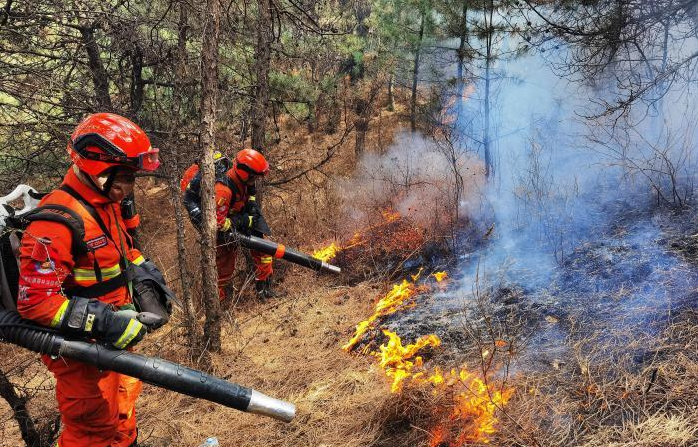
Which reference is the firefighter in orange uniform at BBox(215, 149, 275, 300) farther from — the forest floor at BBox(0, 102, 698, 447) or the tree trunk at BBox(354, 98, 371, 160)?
the tree trunk at BBox(354, 98, 371, 160)

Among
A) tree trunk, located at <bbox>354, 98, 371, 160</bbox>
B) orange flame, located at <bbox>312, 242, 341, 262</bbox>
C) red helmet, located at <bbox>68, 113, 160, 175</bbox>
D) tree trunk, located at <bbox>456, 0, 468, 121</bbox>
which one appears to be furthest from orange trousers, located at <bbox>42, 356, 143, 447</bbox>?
tree trunk, located at <bbox>354, 98, 371, 160</bbox>

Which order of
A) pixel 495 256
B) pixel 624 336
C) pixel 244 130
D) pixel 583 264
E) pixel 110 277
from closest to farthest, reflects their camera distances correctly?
pixel 110 277 < pixel 624 336 < pixel 583 264 < pixel 495 256 < pixel 244 130

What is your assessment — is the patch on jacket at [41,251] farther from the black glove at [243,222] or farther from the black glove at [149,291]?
the black glove at [243,222]

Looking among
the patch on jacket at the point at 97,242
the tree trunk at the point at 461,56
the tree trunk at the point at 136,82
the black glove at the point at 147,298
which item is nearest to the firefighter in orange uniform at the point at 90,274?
the patch on jacket at the point at 97,242

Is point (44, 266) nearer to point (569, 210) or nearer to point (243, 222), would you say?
point (243, 222)

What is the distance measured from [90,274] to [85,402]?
79 centimetres

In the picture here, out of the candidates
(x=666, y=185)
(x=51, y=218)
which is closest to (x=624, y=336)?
(x=666, y=185)

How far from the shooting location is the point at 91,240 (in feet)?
9.29

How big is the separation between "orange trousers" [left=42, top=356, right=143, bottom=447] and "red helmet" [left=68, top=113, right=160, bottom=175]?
3.97 ft

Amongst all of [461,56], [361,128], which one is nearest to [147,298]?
[461,56]

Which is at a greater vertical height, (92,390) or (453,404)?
(92,390)

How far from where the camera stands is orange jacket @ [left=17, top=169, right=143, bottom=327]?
101 inches

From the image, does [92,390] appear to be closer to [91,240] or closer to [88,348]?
[88,348]

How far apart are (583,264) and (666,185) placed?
2.48m
